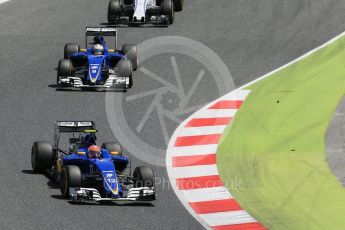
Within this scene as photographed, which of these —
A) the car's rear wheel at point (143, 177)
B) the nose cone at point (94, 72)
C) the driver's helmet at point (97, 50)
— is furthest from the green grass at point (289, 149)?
the driver's helmet at point (97, 50)

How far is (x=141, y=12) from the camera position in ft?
114

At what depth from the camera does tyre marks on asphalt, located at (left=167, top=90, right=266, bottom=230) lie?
20484 millimetres

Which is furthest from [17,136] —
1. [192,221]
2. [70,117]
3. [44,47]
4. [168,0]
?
[168,0]

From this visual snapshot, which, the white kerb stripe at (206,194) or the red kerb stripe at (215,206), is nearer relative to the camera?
the red kerb stripe at (215,206)

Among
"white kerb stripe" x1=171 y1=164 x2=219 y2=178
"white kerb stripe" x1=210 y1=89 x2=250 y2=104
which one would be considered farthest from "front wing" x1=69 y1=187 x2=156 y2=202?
"white kerb stripe" x1=210 y1=89 x2=250 y2=104

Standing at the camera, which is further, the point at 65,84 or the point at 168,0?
the point at 168,0

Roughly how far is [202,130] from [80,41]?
8.67 meters

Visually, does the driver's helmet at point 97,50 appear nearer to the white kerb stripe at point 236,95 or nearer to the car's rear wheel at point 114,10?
the white kerb stripe at point 236,95

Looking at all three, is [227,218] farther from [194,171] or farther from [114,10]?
[114,10]

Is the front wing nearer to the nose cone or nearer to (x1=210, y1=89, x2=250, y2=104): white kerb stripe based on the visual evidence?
(x1=210, y1=89, x2=250, y2=104): white kerb stripe

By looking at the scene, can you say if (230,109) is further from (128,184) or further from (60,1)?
(60,1)

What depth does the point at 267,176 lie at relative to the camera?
2300 centimetres

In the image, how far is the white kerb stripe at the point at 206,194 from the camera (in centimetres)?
2158

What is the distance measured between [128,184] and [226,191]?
6.62 ft
